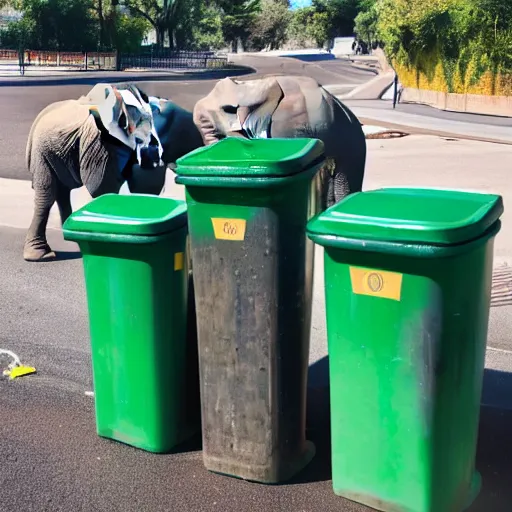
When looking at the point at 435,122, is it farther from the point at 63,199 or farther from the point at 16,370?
the point at 16,370

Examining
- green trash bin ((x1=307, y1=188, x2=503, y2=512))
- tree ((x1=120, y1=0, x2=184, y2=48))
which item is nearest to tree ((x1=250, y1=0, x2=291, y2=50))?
tree ((x1=120, y1=0, x2=184, y2=48))

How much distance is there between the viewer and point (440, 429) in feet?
9.91

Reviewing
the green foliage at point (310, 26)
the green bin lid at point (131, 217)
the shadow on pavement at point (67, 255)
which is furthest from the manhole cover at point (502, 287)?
the green foliage at point (310, 26)

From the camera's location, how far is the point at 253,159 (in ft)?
10.5

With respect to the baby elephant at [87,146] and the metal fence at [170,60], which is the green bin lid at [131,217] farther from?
the metal fence at [170,60]

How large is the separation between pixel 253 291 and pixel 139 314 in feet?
2.05

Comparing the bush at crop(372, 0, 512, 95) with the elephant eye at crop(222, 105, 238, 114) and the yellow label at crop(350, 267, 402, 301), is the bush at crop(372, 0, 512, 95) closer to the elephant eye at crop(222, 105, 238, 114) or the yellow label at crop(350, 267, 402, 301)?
the elephant eye at crop(222, 105, 238, 114)

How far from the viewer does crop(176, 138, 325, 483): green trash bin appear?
321 centimetres

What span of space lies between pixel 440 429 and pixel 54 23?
54761 mm

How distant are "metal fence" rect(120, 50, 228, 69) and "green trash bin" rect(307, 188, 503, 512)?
53.9 m

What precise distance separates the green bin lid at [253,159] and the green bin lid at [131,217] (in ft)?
0.95

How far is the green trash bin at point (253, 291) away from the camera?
321 cm

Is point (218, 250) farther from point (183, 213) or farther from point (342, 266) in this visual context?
point (342, 266)

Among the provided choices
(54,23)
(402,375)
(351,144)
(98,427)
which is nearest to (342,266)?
(402,375)
